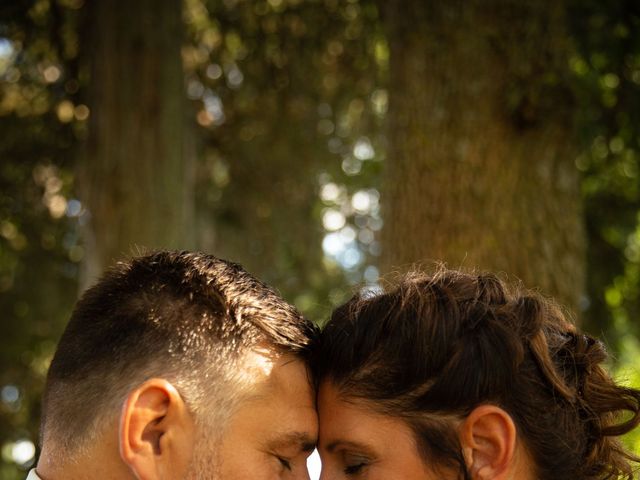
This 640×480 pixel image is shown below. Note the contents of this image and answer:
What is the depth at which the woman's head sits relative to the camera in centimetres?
316

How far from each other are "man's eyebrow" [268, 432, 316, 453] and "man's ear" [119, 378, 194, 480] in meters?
0.28

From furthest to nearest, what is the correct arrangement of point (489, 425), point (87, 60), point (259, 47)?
point (259, 47)
point (87, 60)
point (489, 425)

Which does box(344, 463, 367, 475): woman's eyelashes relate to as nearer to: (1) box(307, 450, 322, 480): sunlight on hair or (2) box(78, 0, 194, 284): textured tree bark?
(1) box(307, 450, 322, 480): sunlight on hair

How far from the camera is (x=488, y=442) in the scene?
3160 mm

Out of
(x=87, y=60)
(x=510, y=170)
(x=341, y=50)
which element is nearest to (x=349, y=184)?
(x=341, y=50)

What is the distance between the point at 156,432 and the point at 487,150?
339 cm

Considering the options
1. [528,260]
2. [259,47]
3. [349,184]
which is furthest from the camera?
[349,184]

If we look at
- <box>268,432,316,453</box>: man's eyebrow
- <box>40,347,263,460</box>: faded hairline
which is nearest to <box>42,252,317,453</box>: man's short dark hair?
<box>40,347,263,460</box>: faded hairline

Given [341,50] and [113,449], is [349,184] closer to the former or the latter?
[341,50]

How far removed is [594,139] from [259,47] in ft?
10.8

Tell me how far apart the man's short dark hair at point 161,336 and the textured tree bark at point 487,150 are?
2.59 m

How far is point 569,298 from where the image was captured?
5836 mm

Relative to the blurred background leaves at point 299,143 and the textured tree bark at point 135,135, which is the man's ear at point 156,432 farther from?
the textured tree bark at point 135,135

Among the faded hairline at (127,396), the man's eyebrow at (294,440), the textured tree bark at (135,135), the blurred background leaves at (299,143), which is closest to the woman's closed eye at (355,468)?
the man's eyebrow at (294,440)
